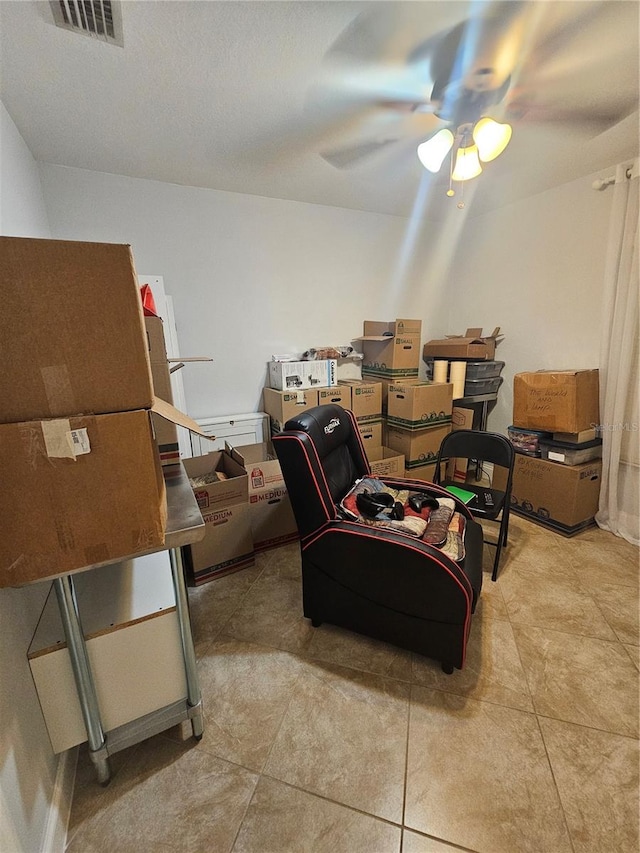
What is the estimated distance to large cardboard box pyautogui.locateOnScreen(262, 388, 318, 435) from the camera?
2686mm

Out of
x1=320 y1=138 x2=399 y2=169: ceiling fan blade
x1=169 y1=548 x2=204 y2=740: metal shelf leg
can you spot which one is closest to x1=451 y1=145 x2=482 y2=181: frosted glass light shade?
x1=320 y1=138 x2=399 y2=169: ceiling fan blade

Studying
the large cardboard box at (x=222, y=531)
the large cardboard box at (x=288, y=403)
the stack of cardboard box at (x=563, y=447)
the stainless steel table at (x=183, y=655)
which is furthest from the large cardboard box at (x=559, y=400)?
the stainless steel table at (x=183, y=655)

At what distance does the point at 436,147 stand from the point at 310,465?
1456mm

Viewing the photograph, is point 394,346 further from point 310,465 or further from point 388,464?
point 310,465

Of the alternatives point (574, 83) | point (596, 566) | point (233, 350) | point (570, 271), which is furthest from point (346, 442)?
point (570, 271)

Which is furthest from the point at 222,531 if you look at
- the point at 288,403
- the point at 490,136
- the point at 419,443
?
the point at 490,136

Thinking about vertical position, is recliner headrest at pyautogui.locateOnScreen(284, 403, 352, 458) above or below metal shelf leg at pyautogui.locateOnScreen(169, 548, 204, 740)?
above

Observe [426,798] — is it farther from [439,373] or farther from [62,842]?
[439,373]

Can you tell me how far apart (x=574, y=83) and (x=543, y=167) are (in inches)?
38.1

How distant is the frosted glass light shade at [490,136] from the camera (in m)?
1.33

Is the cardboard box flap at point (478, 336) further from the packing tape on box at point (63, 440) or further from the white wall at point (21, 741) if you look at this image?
the white wall at point (21, 741)

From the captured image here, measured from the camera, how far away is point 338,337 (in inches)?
126

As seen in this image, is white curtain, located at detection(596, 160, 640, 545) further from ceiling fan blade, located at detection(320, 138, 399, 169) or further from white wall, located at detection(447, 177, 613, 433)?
ceiling fan blade, located at detection(320, 138, 399, 169)

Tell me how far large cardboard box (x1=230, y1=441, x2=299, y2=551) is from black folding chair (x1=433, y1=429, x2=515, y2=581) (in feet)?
3.52
